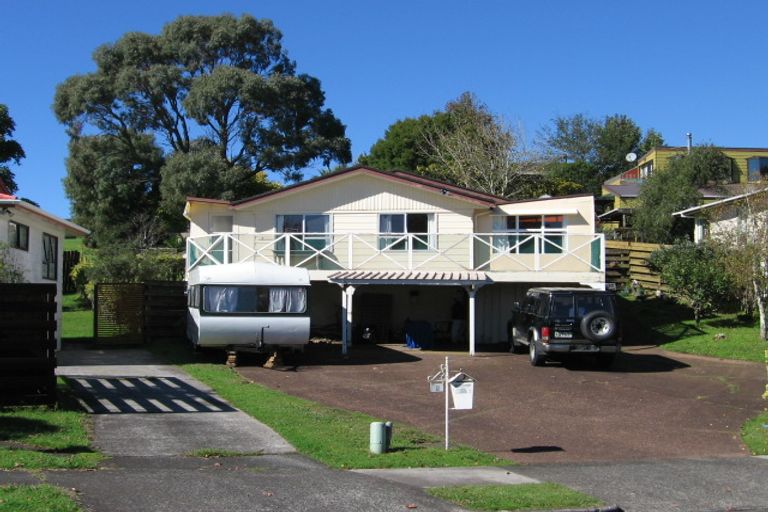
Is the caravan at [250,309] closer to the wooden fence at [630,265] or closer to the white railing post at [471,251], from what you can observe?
the white railing post at [471,251]

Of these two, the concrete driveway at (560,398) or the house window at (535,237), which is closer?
the concrete driveway at (560,398)

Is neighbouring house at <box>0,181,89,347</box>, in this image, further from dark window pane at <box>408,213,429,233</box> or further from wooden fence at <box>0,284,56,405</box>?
dark window pane at <box>408,213,429,233</box>

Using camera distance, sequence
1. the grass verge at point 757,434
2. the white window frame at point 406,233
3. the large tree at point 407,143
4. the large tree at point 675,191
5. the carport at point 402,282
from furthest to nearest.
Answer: the large tree at point 407,143, the large tree at point 675,191, the white window frame at point 406,233, the carport at point 402,282, the grass verge at point 757,434

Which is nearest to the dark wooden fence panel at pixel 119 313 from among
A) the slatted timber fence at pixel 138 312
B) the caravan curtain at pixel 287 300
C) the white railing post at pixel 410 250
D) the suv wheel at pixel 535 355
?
the slatted timber fence at pixel 138 312

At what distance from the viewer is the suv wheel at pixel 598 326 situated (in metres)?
18.9

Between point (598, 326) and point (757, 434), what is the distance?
20.4 ft

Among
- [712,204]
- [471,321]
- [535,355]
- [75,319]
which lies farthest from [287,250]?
[712,204]

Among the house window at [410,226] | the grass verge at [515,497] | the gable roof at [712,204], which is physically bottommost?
the grass verge at [515,497]

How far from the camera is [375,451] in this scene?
35.2ft

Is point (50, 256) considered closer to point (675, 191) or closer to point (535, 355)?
point (535, 355)

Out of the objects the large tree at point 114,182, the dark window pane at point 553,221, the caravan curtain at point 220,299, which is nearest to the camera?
the caravan curtain at point 220,299

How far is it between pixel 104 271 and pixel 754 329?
22133 millimetres

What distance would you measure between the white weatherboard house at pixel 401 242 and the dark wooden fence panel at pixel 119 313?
→ 2096mm

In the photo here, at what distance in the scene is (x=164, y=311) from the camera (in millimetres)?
23906
